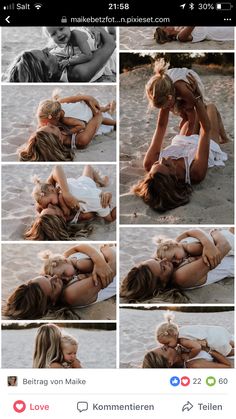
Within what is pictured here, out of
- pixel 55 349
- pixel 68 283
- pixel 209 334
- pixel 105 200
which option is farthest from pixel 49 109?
pixel 209 334

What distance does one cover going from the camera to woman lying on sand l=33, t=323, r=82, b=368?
163cm

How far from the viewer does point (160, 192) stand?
163 centimetres

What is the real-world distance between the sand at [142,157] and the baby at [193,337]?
1.07 ft

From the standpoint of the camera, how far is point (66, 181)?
164 centimetres
